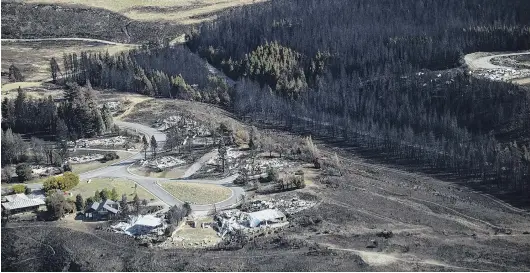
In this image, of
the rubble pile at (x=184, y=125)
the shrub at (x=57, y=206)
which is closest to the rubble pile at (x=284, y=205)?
the shrub at (x=57, y=206)

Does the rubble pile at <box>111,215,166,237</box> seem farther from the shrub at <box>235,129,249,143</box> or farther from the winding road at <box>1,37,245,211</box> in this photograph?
the shrub at <box>235,129,249,143</box>

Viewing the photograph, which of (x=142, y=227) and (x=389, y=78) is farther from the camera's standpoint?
(x=389, y=78)

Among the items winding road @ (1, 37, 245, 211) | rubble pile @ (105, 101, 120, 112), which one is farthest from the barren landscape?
rubble pile @ (105, 101, 120, 112)

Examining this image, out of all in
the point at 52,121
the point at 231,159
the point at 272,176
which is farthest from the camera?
the point at 52,121

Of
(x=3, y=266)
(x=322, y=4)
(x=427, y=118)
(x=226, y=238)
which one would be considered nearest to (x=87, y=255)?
(x=3, y=266)

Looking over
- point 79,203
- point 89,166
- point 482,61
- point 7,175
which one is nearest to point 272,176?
point 79,203

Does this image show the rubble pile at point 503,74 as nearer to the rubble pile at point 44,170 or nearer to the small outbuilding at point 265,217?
the small outbuilding at point 265,217

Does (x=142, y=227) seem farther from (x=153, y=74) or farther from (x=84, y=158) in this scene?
(x=153, y=74)
